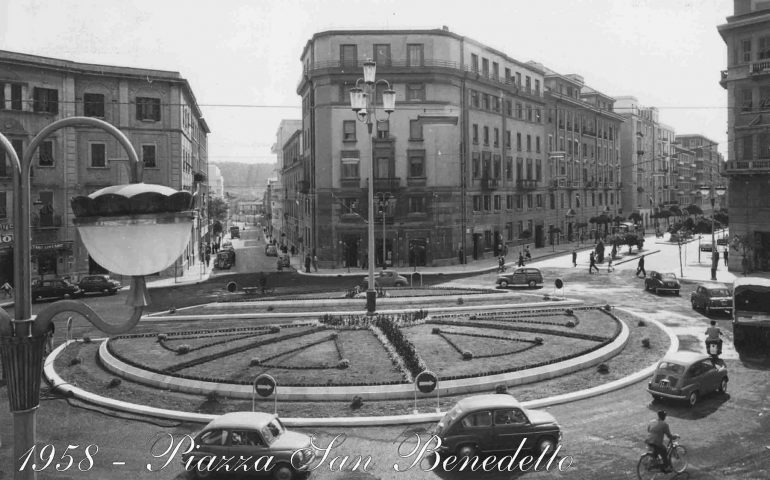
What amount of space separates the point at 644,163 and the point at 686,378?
111698mm

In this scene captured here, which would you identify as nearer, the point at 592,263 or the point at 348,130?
the point at 592,263

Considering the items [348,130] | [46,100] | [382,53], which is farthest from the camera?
[348,130]

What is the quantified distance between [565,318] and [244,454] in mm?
20674

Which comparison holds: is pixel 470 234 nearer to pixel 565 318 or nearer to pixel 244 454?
pixel 565 318

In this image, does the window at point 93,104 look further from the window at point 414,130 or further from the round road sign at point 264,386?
the round road sign at point 264,386

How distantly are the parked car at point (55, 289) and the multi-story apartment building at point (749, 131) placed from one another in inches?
1890

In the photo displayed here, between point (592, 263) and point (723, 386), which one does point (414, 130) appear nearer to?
point (592, 263)

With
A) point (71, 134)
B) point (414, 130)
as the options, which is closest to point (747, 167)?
point (414, 130)

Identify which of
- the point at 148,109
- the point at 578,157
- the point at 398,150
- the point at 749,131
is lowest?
the point at 749,131

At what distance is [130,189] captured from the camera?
182 inches

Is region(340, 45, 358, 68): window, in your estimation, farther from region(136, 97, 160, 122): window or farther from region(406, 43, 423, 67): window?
region(136, 97, 160, 122): window

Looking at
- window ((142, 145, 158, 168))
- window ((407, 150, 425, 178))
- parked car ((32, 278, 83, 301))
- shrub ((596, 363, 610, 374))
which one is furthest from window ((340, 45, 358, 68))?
shrub ((596, 363, 610, 374))

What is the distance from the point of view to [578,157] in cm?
9338

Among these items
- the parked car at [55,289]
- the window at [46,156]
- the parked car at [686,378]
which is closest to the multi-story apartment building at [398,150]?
the window at [46,156]
